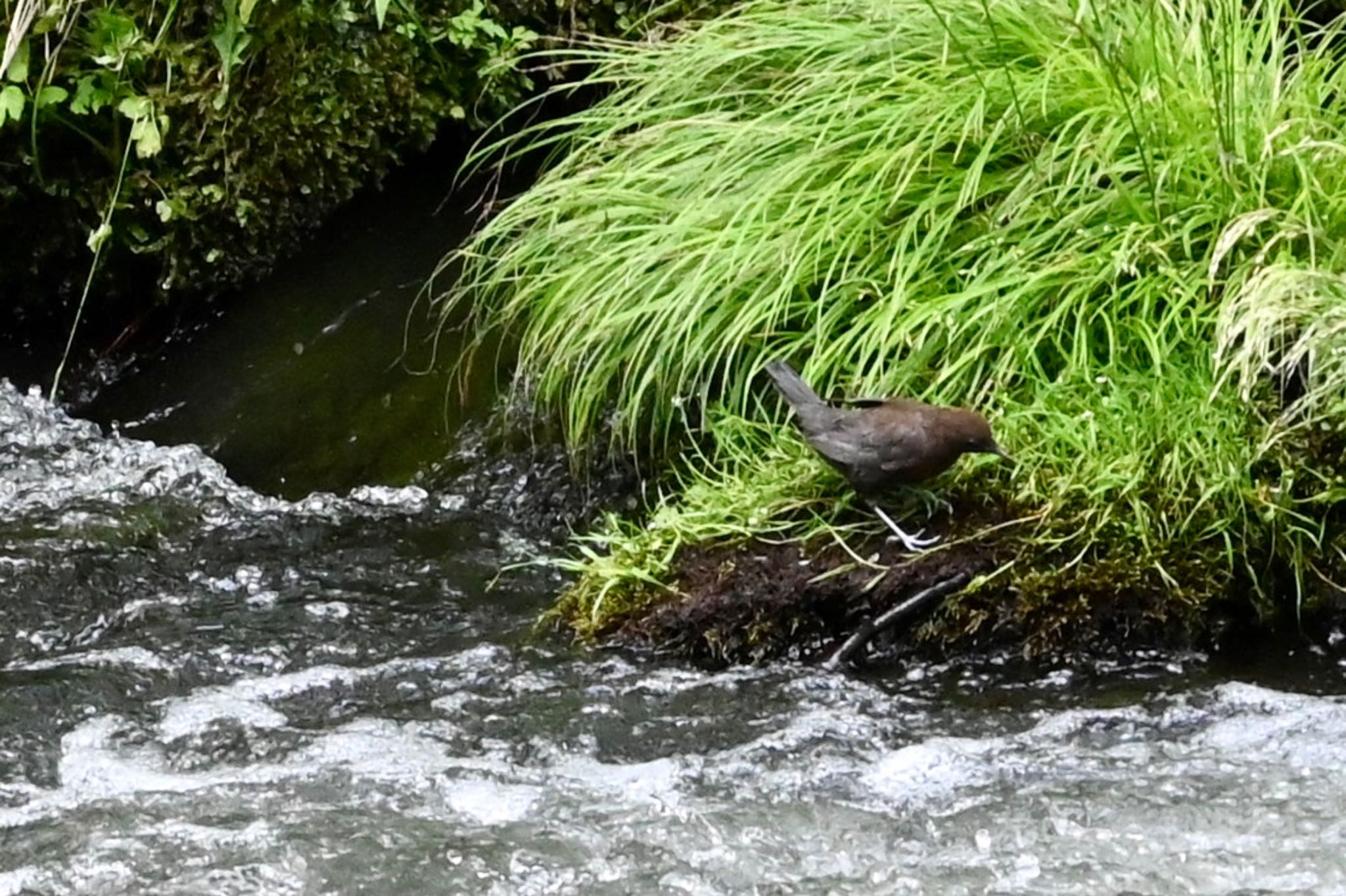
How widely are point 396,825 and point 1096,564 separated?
51.6 inches

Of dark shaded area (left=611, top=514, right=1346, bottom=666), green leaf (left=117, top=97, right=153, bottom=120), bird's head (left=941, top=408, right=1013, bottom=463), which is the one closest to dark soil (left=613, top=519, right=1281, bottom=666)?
dark shaded area (left=611, top=514, right=1346, bottom=666)

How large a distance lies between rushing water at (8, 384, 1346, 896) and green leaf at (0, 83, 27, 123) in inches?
48.1

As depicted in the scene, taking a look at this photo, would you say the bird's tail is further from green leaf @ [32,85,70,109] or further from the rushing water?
green leaf @ [32,85,70,109]

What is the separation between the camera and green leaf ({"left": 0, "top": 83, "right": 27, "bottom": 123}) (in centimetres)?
396

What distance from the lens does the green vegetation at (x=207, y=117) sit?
418cm

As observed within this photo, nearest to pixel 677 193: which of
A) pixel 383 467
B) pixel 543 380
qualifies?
pixel 543 380

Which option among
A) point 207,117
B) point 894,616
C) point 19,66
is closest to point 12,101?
point 19,66

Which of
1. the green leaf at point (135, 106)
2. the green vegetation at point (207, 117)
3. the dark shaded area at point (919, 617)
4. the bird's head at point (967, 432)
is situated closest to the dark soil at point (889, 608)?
the dark shaded area at point (919, 617)

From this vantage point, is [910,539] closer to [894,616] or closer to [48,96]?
[894,616]

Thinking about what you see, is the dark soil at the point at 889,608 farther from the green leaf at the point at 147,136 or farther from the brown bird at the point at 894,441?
the green leaf at the point at 147,136

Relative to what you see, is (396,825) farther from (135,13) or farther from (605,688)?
(135,13)

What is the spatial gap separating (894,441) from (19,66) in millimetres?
2586

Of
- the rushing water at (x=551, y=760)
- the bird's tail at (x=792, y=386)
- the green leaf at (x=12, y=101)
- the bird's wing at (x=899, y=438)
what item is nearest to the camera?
the rushing water at (x=551, y=760)

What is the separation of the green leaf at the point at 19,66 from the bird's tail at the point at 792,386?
2.20 m
